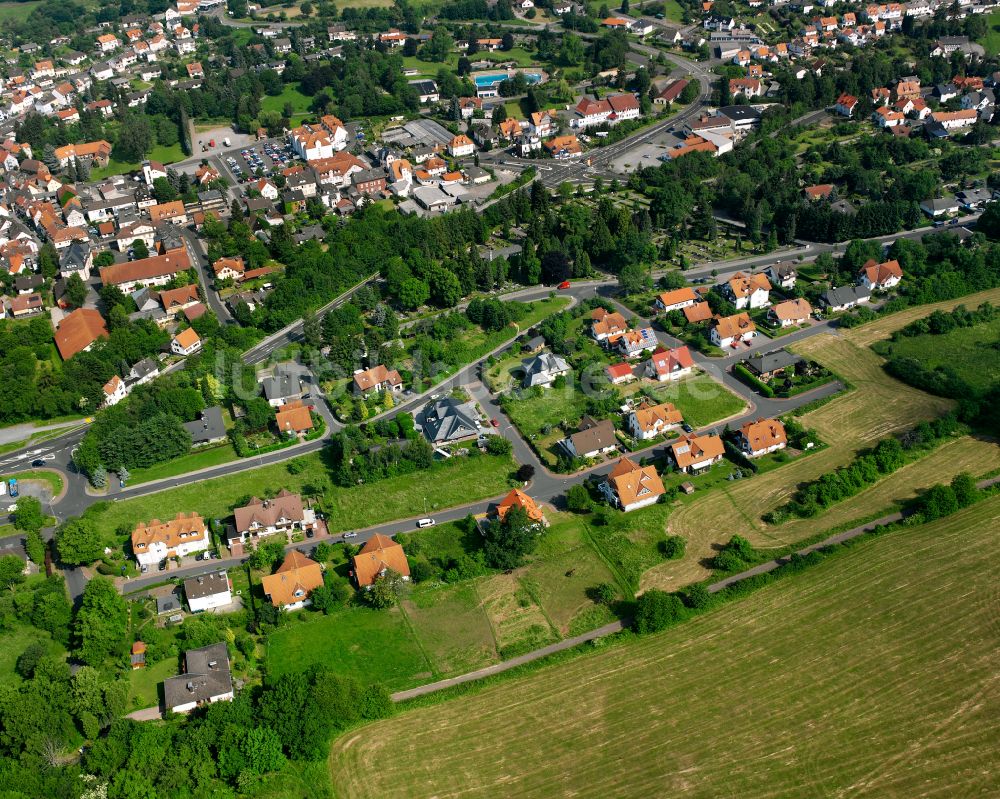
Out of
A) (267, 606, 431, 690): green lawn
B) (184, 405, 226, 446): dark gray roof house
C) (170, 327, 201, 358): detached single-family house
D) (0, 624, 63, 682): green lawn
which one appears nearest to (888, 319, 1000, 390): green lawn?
(267, 606, 431, 690): green lawn

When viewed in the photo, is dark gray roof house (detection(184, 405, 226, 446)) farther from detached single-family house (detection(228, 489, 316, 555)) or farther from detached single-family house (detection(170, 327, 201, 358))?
detached single-family house (detection(170, 327, 201, 358))

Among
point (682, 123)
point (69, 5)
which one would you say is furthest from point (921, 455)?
point (69, 5)

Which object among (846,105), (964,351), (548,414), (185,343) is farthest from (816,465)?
(846,105)

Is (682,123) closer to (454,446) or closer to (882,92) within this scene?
(882,92)

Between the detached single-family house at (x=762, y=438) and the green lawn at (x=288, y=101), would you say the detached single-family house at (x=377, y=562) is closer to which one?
the detached single-family house at (x=762, y=438)

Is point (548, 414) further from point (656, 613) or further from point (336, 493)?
point (656, 613)

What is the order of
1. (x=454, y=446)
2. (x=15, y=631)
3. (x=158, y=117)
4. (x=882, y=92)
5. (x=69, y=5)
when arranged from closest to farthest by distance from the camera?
(x=15, y=631)
(x=454, y=446)
(x=882, y=92)
(x=158, y=117)
(x=69, y=5)
